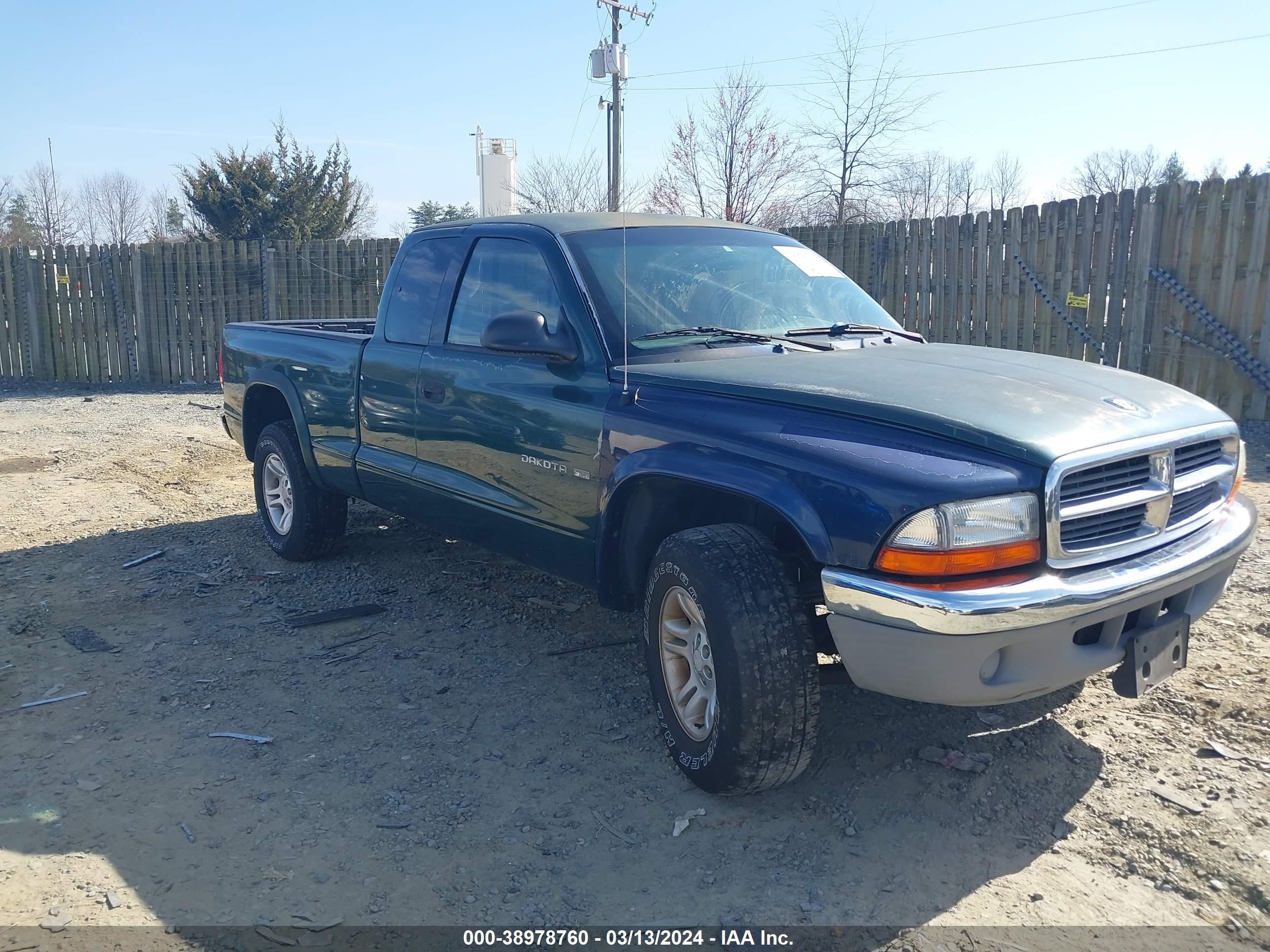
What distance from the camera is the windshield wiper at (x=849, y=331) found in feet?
13.7

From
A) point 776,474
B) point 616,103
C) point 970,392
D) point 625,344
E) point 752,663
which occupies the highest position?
point 616,103

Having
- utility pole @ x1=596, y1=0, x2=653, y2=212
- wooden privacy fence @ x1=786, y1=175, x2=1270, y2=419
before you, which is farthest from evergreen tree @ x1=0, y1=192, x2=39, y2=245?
wooden privacy fence @ x1=786, y1=175, x2=1270, y2=419

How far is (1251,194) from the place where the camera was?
9.29 meters

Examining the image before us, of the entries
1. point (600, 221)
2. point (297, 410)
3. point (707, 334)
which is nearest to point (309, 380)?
point (297, 410)

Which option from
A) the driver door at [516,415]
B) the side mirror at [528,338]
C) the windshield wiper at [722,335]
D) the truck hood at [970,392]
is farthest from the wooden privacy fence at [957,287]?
the side mirror at [528,338]

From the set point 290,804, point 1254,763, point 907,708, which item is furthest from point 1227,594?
point 290,804

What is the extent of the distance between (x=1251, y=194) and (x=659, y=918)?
375 inches

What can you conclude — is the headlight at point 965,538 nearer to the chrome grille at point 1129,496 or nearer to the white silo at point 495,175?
the chrome grille at point 1129,496

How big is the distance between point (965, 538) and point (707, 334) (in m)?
1.58

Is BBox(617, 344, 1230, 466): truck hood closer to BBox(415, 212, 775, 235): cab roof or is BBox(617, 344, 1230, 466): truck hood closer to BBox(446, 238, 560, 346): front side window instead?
BBox(446, 238, 560, 346): front side window

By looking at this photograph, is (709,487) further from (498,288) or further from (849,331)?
(498,288)

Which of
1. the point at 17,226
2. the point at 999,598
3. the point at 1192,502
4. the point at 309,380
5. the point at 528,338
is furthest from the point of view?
the point at 17,226

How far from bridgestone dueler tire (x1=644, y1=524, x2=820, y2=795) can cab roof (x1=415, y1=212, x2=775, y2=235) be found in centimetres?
172

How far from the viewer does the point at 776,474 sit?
300 cm
